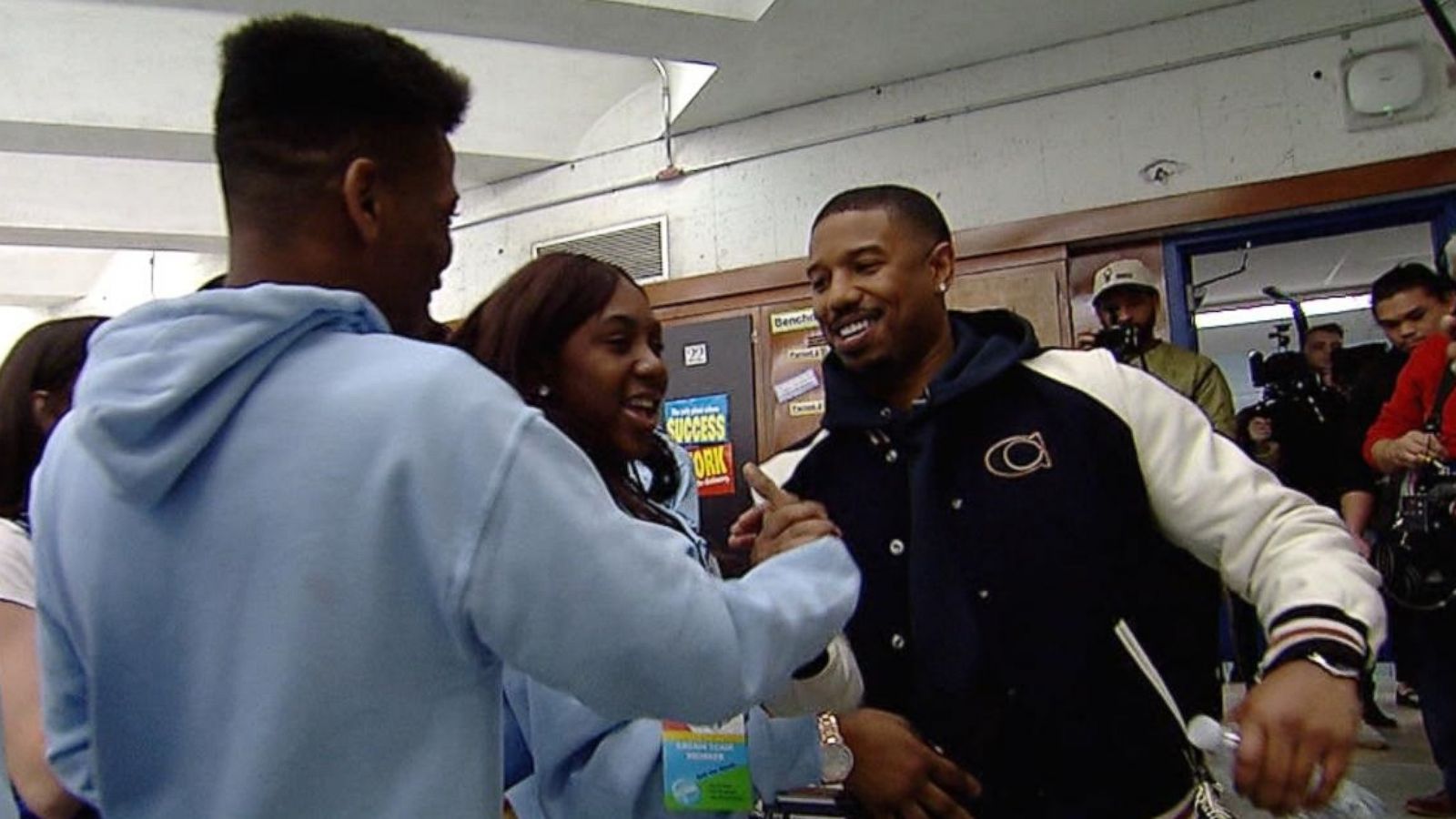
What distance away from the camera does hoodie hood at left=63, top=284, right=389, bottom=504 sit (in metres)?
0.71

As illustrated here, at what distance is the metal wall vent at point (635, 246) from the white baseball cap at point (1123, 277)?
6.87 feet

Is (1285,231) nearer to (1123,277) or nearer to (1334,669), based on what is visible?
(1123,277)

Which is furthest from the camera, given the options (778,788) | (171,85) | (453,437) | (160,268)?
(160,268)

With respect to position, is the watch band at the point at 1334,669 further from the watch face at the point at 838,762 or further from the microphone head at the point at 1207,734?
the watch face at the point at 838,762

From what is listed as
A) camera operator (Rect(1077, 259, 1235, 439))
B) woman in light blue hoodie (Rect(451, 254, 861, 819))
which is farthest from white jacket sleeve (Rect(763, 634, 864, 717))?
camera operator (Rect(1077, 259, 1235, 439))

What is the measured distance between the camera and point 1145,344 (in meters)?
3.82

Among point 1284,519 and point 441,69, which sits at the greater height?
point 441,69

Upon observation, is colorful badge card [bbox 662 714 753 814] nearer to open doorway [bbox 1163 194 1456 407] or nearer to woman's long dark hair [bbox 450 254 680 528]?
woman's long dark hair [bbox 450 254 680 528]

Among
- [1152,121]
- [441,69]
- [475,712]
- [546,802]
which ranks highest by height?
[1152,121]

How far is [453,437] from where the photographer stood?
0.70 m

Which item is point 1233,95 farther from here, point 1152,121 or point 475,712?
point 475,712

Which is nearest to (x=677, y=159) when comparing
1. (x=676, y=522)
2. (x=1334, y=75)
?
(x=1334, y=75)

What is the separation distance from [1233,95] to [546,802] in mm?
3931

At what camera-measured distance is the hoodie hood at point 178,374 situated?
0.71 meters
